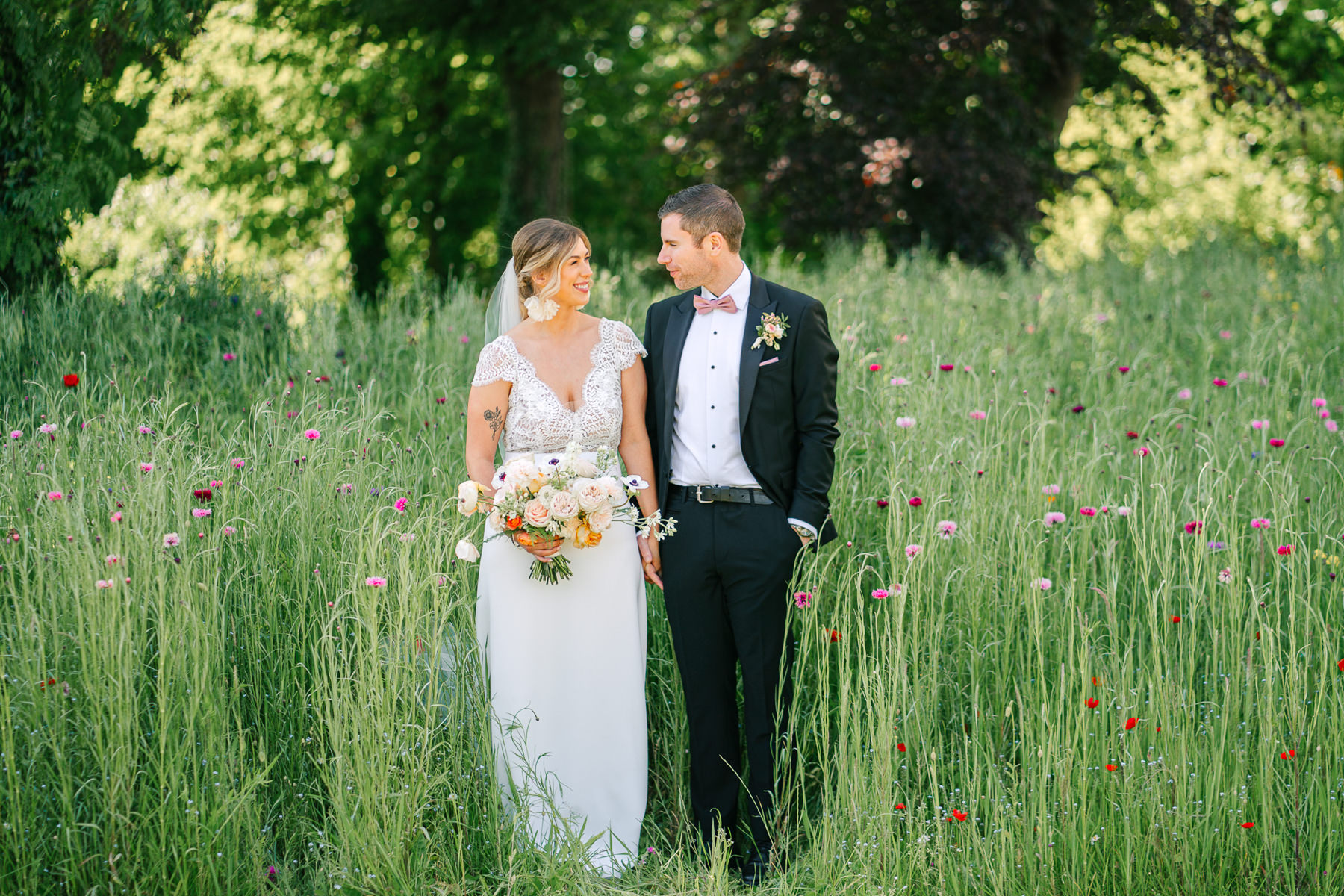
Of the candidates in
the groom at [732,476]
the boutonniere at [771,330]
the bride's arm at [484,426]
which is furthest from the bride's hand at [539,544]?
the boutonniere at [771,330]

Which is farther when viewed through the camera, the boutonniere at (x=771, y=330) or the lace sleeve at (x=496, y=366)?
the lace sleeve at (x=496, y=366)

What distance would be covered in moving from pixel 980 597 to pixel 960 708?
0.44 metres

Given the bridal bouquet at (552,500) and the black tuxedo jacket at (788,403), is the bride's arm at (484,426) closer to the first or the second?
the bridal bouquet at (552,500)

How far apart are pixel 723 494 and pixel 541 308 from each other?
3.17 feet

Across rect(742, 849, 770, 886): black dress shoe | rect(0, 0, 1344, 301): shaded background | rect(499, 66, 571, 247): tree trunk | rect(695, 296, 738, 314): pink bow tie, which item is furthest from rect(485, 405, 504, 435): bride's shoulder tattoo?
rect(499, 66, 571, 247): tree trunk

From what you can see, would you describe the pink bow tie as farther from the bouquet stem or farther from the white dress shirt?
the bouquet stem

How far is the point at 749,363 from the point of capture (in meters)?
3.61

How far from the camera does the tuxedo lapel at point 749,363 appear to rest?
3.60 metres

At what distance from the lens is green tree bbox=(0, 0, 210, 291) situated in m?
6.13

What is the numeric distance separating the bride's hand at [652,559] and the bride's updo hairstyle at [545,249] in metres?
0.98

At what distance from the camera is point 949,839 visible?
11.2 feet

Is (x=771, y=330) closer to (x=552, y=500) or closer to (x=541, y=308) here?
(x=541, y=308)

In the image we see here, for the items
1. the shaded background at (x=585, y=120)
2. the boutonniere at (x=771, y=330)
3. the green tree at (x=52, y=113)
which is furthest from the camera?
the shaded background at (x=585, y=120)

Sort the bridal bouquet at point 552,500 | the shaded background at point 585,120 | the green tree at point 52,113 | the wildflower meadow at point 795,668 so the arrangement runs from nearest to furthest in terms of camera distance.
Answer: the wildflower meadow at point 795,668 → the bridal bouquet at point 552,500 → the green tree at point 52,113 → the shaded background at point 585,120
